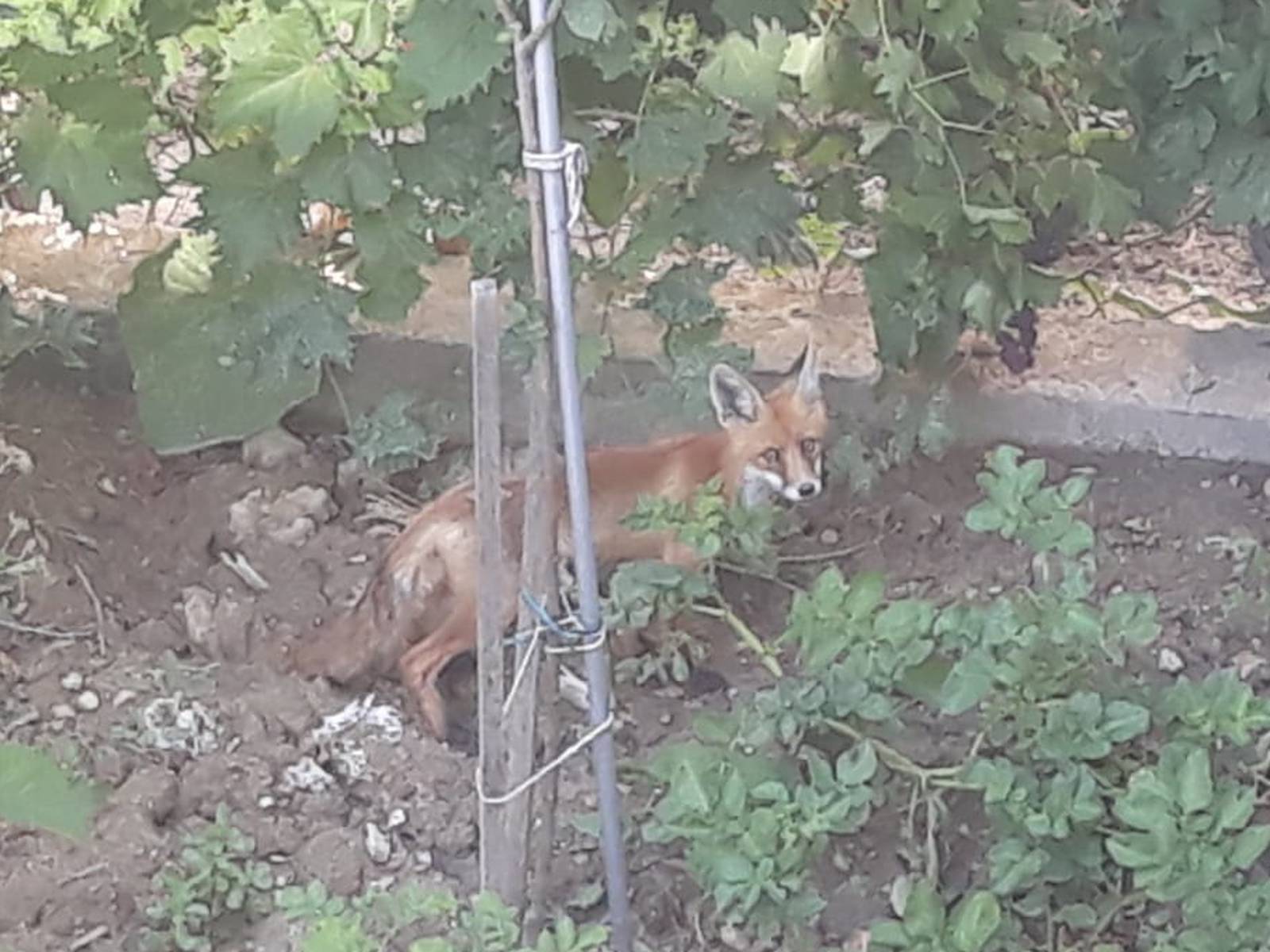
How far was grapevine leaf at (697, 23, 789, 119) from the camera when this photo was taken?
3238mm

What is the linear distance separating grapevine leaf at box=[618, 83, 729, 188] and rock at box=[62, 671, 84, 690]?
1.02m

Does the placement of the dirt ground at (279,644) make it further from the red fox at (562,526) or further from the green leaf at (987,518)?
the green leaf at (987,518)

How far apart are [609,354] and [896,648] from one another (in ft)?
3.60

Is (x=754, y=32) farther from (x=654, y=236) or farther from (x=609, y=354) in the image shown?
(x=609, y=354)

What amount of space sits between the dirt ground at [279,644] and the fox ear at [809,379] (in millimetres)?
230

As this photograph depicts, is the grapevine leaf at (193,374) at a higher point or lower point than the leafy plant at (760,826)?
higher

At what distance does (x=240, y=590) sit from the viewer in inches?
141

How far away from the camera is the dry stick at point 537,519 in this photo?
7.98ft

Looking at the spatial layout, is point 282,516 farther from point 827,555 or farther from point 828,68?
point 828,68

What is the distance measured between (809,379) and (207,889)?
1252 mm

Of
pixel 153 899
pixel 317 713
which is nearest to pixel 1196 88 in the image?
pixel 317 713

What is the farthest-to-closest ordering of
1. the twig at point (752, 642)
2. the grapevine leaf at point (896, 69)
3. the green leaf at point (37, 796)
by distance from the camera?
the grapevine leaf at point (896, 69), the twig at point (752, 642), the green leaf at point (37, 796)

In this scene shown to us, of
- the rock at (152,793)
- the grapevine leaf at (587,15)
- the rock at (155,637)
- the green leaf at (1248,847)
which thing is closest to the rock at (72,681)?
the rock at (155,637)

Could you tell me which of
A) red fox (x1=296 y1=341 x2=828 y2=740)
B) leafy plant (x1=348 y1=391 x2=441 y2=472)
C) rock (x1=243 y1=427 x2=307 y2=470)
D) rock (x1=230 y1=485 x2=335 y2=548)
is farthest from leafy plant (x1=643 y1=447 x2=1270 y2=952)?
rock (x1=243 y1=427 x2=307 y2=470)
